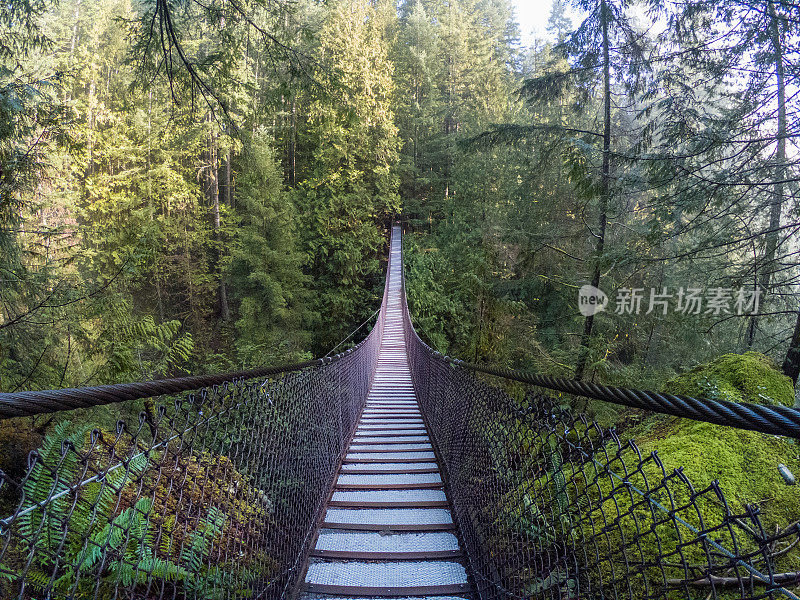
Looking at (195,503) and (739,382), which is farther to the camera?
(739,382)

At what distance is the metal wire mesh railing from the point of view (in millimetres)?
907

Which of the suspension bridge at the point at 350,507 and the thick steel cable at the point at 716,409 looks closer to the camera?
the thick steel cable at the point at 716,409

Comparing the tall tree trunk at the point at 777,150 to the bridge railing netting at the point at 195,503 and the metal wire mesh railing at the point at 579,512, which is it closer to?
the metal wire mesh railing at the point at 579,512

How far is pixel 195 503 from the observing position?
1384 millimetres

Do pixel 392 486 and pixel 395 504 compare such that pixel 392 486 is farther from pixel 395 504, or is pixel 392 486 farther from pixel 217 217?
pixel 217 217

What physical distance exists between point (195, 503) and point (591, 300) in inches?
223

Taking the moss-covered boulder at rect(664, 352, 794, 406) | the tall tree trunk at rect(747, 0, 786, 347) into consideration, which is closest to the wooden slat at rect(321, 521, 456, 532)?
the moss-covered boulder at rect(664, 352, 794, 406)

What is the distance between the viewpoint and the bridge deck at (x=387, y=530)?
5.72ft

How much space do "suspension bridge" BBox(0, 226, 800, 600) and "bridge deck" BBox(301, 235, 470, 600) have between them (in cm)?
1

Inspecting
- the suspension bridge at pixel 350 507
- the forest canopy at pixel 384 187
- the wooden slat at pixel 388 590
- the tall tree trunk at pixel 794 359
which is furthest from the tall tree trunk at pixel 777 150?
the wooden slat at pixel 388 590

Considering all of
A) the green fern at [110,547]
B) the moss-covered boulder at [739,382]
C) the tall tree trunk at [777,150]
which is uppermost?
the tall tree trunk at [777,150]

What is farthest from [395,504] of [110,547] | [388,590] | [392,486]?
[110,547]

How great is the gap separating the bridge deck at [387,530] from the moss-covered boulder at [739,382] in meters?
1.86

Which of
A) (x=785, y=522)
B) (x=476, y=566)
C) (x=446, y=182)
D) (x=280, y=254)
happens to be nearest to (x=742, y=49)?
(x=785, y=522)
